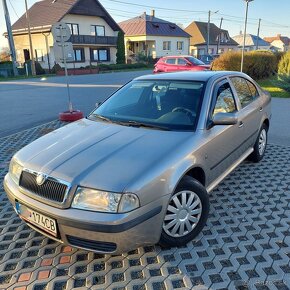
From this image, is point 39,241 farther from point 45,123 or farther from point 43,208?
point 45,123

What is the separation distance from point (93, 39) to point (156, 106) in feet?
121

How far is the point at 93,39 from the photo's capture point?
3759 cm

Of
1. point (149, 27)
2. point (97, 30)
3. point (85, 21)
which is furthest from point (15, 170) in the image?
point (149, 27)

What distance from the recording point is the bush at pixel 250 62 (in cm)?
1545

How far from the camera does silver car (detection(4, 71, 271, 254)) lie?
94.3 inches

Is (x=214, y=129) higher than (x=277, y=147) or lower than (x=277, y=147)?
higher

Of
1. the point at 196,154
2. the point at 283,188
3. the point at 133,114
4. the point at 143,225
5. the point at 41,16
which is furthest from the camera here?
the point at 41,16

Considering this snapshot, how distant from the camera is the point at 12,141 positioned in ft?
22.0

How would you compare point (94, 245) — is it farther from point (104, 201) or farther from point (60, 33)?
point (60, 33)

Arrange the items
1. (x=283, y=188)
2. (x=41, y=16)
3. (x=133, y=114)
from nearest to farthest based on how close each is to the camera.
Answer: (x=133, y=114), (x=283, y=188), (x=41, y=16)

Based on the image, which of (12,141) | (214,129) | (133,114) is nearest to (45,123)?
(12,141)

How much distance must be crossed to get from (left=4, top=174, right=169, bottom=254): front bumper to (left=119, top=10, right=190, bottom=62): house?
45598mm

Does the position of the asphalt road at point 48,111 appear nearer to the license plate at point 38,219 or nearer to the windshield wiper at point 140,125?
the windshield wiper at point 140,125

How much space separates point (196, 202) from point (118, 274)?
1.00 m
